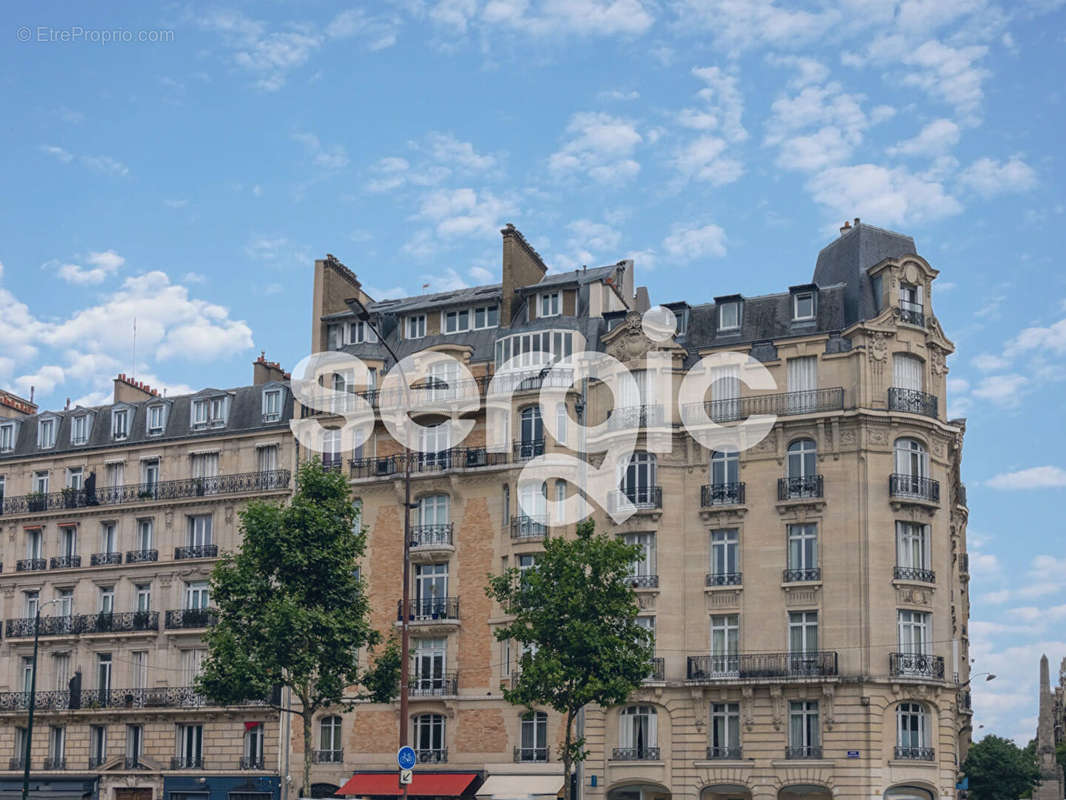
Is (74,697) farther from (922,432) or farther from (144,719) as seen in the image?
(922,432)

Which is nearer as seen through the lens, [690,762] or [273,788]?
[690,762]

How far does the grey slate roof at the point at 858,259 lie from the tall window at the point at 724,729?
13357 millimetres

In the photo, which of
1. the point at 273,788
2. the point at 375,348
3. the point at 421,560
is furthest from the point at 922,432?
the point at 273,788

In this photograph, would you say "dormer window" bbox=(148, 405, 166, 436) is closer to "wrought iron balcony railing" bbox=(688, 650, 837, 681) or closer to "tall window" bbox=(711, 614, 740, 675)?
"wrought iron balcony railing" bbox=(688, 650, 837, 681)

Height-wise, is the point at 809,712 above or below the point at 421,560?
below

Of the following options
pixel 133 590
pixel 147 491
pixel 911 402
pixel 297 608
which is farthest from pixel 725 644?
pixel 147 491

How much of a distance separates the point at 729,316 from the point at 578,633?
1493cm

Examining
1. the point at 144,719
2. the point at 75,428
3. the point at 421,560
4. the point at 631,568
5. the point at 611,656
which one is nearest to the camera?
the point at 611,656

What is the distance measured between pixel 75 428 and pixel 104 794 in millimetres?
15410

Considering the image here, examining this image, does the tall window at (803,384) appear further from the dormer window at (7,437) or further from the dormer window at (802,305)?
the dormer window at (7,437)

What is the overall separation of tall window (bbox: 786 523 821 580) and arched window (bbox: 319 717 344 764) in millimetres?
17442

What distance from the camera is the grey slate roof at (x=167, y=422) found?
55.5m

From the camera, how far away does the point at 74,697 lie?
54.2 m

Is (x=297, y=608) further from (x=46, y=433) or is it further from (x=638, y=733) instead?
(x=46, y=433)
